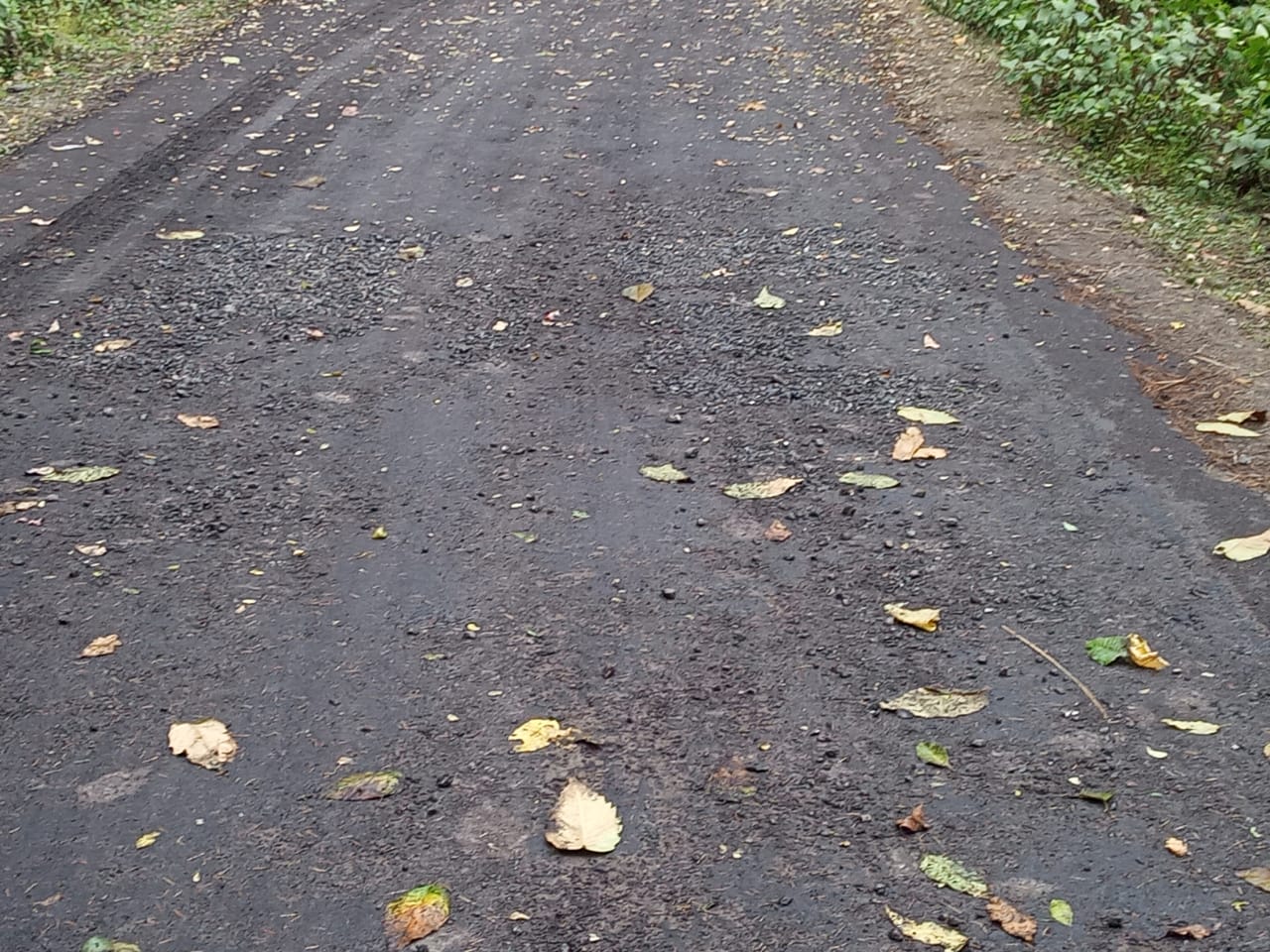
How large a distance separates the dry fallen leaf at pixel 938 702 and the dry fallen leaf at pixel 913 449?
3.75 ft

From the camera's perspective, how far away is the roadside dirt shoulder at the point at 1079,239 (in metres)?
4.43

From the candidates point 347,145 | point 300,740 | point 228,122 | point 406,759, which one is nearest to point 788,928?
point 406,759

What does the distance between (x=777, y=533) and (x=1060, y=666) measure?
2.89 ft

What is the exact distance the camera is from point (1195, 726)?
9.50 ft

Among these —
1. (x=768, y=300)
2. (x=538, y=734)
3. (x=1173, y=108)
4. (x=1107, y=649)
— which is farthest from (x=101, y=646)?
(x=1173, y=108)

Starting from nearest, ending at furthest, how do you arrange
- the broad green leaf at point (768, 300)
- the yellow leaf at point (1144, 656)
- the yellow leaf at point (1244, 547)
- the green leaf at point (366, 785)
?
the green leaf at point (366, 785) → the yellow leaf at point (1144, 656) → the yellow leaf at point (1244, 547) → the broad green leaf at point (768, 300)

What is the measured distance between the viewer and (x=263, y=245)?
5719mm

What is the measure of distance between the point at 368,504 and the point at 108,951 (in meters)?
1.64

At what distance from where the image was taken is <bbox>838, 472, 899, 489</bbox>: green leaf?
3.86 metres

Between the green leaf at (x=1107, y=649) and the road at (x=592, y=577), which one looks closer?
the road at (x=592, y=577)

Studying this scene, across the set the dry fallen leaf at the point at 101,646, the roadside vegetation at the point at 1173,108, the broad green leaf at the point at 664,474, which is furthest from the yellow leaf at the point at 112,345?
the roadside vegetation at the point at 1173,108

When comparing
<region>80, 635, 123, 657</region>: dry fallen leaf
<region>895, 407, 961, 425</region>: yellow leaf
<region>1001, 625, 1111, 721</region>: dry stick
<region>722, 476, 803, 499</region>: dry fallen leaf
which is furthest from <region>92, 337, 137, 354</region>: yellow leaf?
<region>1001, 625, 1111, 721</region>: dry stick

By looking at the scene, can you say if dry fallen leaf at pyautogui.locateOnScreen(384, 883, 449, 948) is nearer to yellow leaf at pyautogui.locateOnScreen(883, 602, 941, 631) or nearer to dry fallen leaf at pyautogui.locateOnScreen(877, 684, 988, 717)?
dry fallen leaf at pyautogui.locateOnScreen(877, 684, 988, 717)

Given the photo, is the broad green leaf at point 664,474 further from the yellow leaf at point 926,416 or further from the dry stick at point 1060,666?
the dry stick at point 1060,666
